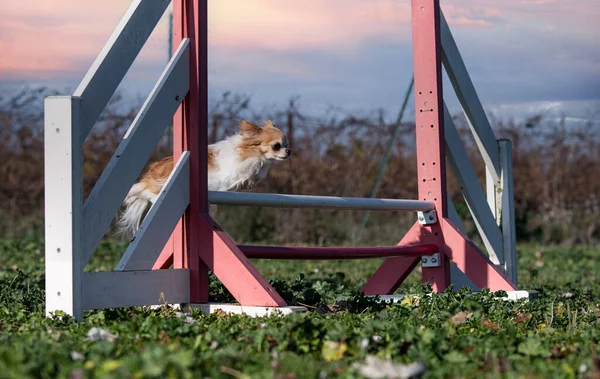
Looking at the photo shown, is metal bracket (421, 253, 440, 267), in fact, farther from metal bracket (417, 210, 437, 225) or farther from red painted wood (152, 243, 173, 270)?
red painted wood (152, 243, 173, 270)

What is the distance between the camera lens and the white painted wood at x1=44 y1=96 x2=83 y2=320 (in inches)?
95.0

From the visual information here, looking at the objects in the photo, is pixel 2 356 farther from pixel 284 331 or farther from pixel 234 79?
pixel 234 79

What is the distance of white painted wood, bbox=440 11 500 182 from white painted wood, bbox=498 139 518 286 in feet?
0.13

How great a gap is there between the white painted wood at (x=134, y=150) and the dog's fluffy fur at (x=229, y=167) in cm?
78

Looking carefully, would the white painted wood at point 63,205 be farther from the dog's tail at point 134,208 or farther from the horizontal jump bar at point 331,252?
the dog's tail at point 134,208

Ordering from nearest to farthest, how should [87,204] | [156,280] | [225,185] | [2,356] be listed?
1. [2,356]
2. [87,204]
3. [156,280]
4. [225,185]

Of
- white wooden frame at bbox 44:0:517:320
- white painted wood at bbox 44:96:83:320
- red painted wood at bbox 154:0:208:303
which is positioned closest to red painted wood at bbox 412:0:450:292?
white wooden frame at bbox 44:0:517:320

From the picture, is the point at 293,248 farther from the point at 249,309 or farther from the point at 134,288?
the point at 134,288

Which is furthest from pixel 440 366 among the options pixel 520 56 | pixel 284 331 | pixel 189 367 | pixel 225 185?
pixel 520 56

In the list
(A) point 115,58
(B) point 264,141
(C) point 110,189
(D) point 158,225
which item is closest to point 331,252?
(D) point 158,225

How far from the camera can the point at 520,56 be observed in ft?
29.5

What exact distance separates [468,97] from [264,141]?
1166 millimetres

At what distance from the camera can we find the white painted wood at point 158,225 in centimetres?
275

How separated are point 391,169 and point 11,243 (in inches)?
202
